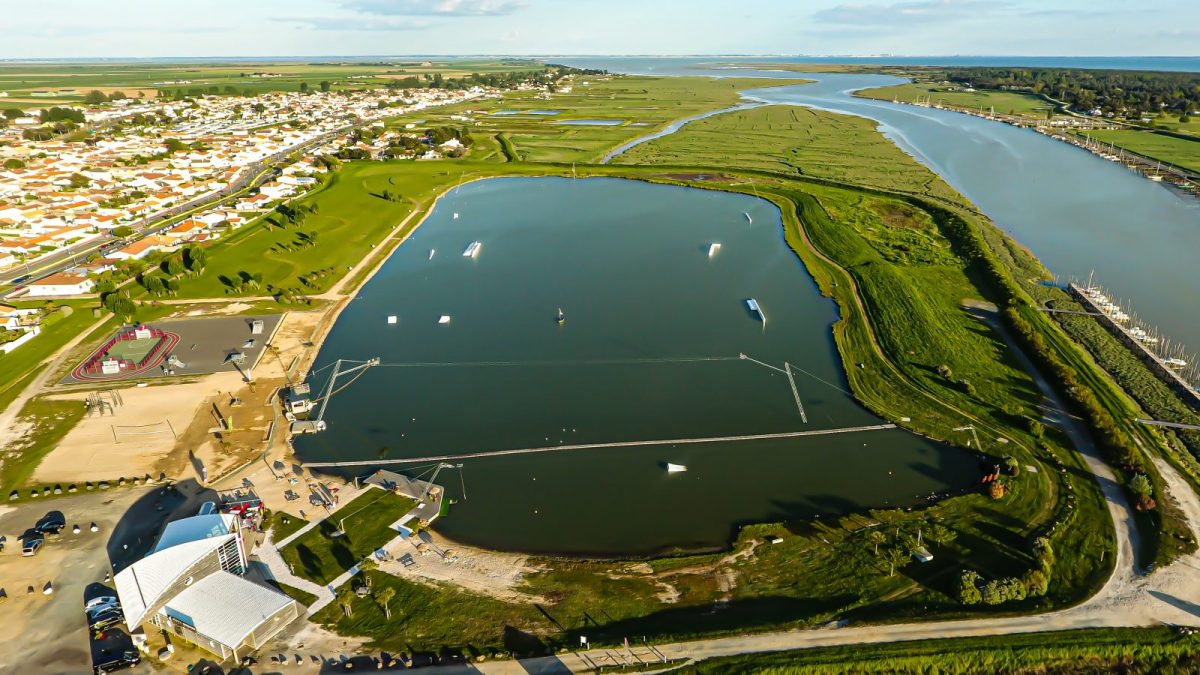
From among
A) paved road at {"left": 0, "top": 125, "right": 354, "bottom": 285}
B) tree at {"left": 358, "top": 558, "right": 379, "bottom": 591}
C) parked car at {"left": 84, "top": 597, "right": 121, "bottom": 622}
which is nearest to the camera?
parked car at {"left": 84, "top": 597, "right": 121, "bottom": 622}

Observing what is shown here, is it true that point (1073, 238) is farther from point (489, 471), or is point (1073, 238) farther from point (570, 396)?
point (489, 471)

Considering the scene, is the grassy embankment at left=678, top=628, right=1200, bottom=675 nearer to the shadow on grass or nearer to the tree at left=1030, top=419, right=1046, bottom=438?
the shadow on grass

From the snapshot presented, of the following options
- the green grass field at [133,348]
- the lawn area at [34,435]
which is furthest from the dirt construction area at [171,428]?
the green grass field at [133,348]

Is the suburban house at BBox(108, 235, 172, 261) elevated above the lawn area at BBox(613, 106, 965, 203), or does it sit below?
below

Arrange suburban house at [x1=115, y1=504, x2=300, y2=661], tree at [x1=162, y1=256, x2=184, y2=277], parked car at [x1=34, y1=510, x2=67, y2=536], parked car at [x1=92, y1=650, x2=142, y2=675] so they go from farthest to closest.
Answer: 1. tree at [x1=162, y1=256, x2=184, y2=277]
2. parked car at [x1=34, y1=510, x2=67, y2=536]
3. suburban house at [x1=115, y1=504, x2=300, y2=661]
4. parked car at [x1=92, y1=650, x2=142, y2=675]

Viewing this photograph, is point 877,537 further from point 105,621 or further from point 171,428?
point 171,428

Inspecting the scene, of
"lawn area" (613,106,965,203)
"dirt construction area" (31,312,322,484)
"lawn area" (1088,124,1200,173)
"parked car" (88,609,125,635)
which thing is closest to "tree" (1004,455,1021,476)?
"dirt construction area" (31,312,322,484)

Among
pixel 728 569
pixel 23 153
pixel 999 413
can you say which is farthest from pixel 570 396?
pixel 23 153
